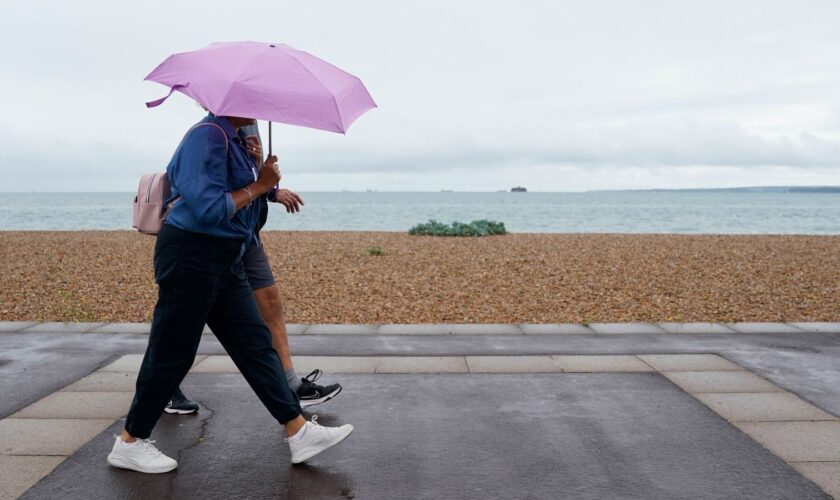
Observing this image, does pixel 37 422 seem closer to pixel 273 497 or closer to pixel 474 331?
pixel 273 497

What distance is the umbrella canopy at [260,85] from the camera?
3291mm

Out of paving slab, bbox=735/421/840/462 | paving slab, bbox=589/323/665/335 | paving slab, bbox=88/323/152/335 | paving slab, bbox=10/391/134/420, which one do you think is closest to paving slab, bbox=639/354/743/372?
paving slab, bbox=589/323/665/335

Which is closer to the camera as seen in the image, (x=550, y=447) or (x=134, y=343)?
(x=550, y=447)

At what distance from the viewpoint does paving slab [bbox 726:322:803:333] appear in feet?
23.6

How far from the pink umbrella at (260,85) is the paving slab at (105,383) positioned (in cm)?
248

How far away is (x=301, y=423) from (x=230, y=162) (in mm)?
1337

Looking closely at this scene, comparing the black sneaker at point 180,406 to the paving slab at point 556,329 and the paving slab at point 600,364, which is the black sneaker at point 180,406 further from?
the paving slab at point 556,329

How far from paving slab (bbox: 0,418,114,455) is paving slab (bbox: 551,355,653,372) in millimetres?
3242

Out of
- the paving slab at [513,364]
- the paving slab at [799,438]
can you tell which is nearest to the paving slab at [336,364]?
the paving slab at [513,364]

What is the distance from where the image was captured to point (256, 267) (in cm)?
465

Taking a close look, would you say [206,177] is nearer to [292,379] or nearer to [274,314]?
[274,314]

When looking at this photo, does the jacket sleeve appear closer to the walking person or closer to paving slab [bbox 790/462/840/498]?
the walking person

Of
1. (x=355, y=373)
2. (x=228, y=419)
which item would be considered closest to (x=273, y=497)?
(x=228, y=419)

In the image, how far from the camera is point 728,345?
6570 mm
